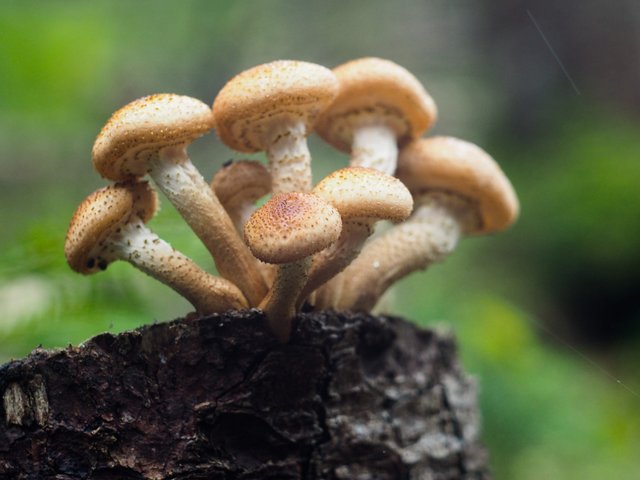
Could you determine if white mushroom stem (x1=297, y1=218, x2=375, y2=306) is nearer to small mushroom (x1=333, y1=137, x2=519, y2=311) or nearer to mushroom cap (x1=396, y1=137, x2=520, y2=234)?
small mushroom (x1=333, y1=137, x2=519, y2=311)

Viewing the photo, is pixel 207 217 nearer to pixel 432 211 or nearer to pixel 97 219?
pixel 97 219

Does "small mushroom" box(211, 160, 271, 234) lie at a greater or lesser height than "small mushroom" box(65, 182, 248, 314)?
greater

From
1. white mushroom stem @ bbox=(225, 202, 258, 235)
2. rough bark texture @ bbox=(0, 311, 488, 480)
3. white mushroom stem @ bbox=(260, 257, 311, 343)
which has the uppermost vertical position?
white mushroom stem @ bbox=(225, 202, 258, 235)

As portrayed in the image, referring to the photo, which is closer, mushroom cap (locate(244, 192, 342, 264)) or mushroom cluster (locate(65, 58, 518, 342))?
mushroom cap (locate(244, 192, 342, 264))

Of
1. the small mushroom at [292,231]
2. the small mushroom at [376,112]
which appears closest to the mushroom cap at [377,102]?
the small mushroom at [376,112]

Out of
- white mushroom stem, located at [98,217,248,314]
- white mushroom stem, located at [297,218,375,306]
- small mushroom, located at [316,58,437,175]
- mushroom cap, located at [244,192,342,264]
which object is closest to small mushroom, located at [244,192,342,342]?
mushroom cap, located at [244,192,342,264]

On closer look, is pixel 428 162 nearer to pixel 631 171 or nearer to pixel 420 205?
pixel 420 205

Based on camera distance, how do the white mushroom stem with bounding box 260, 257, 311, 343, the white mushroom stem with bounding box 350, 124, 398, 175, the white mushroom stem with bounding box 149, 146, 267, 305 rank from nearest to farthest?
the white mushroom stem with bounding box 260, 257, 311, 343 < the white mushroom stem with bounding box 149, 146, 267, 305 < the white mushroom stem with bounding box 350, 124, 398, 175
